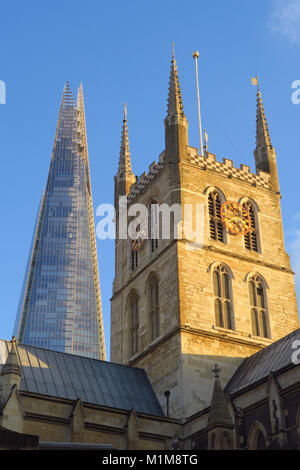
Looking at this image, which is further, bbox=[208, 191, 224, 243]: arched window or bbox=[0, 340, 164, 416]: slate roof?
bbox=[208, 191, 224, 243]: arched window

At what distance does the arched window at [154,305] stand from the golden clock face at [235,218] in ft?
19.4

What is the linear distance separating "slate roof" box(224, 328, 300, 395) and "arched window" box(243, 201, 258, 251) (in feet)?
26.9

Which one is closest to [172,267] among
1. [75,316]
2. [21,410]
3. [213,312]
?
[213,312]

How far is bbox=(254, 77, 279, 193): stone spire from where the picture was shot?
52.3 m

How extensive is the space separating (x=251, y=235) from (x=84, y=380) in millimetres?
14946

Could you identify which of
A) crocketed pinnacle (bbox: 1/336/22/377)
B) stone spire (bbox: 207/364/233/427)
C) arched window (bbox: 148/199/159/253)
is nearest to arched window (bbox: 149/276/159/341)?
arched window (bbox: 148/199/159/253)

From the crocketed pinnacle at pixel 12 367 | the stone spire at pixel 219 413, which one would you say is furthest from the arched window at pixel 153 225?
the stone spire at pixel 219 413

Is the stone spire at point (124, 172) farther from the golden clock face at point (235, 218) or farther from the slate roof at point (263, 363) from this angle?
the slate roof at point (263, 363)

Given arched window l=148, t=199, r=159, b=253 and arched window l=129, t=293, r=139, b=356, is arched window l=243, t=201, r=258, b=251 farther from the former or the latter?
arched window l=129, t=293, r=139, b=356

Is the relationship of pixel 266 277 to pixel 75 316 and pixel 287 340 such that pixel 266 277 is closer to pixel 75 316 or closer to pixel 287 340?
pixel 287 340

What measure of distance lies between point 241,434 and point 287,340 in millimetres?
6274

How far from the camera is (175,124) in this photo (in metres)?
49.5

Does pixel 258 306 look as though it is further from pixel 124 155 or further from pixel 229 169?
pixel 124 155

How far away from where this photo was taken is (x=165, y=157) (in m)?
49.2
